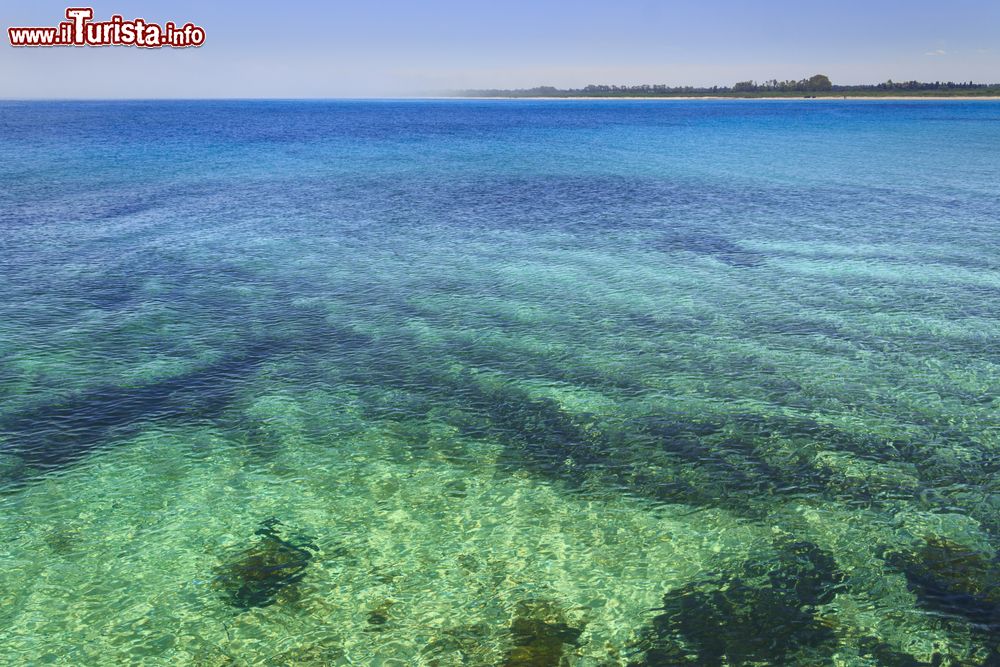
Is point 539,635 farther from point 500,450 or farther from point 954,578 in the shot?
point 954,578

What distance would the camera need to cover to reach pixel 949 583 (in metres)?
7.78

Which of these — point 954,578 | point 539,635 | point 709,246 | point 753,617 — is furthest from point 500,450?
point 709,246

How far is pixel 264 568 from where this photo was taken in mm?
8172

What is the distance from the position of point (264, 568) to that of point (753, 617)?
5702 mm

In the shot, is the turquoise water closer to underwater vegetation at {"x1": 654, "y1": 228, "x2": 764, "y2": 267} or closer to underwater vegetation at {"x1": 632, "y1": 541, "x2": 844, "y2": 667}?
underwater vegetation at {"x1": 632, "y1": 541, "x2": 844, "y2": 667}

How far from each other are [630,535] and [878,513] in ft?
11.1

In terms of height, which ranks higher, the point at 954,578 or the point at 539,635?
the point at 954,578

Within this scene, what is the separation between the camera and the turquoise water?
730 cm

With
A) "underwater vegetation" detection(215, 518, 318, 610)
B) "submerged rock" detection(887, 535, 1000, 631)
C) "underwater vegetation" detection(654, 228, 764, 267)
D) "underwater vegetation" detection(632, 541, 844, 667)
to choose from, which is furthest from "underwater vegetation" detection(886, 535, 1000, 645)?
"underwater vegetation" detection(654, 228, 764, 267)

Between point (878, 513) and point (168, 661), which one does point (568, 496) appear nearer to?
point (878, 513)

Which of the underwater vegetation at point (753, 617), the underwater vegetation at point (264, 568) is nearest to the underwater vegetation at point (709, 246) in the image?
the underwater vegetation at point (753, 617)

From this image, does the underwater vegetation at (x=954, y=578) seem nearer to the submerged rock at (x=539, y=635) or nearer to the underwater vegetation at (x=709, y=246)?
the submerged rock at (x=539, y=635)

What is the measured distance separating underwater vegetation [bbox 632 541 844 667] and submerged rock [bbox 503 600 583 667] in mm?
784

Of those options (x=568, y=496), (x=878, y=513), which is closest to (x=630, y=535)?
(x=568, y=496)
